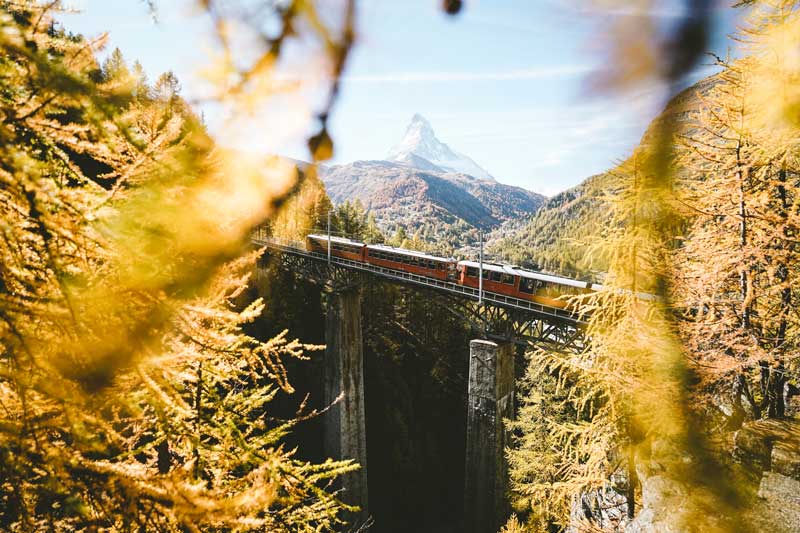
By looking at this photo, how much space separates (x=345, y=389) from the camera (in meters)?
17.0

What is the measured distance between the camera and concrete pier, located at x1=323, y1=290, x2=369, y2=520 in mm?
16641

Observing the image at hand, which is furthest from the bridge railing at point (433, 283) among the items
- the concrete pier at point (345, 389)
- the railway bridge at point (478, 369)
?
the concrete pier at point (345, 389)

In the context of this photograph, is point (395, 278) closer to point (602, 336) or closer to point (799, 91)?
point (602, 336)

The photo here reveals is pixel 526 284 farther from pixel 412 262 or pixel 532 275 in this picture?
pixel 412 262

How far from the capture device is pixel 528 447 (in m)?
13.0

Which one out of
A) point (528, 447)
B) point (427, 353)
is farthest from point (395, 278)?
point (427, 353)

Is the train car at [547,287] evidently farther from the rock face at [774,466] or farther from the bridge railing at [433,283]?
the rock face at [774,466]

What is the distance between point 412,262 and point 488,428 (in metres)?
7.67

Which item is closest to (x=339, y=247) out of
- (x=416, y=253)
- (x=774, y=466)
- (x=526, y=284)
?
(x=416, y=253)

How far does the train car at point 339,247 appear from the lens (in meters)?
18.6

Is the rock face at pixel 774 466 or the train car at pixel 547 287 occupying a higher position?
the train car at pixel 547 287

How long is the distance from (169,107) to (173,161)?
0.24 meters

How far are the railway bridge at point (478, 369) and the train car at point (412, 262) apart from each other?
0.27 metres

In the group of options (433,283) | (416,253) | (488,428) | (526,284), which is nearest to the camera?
(488,428)
